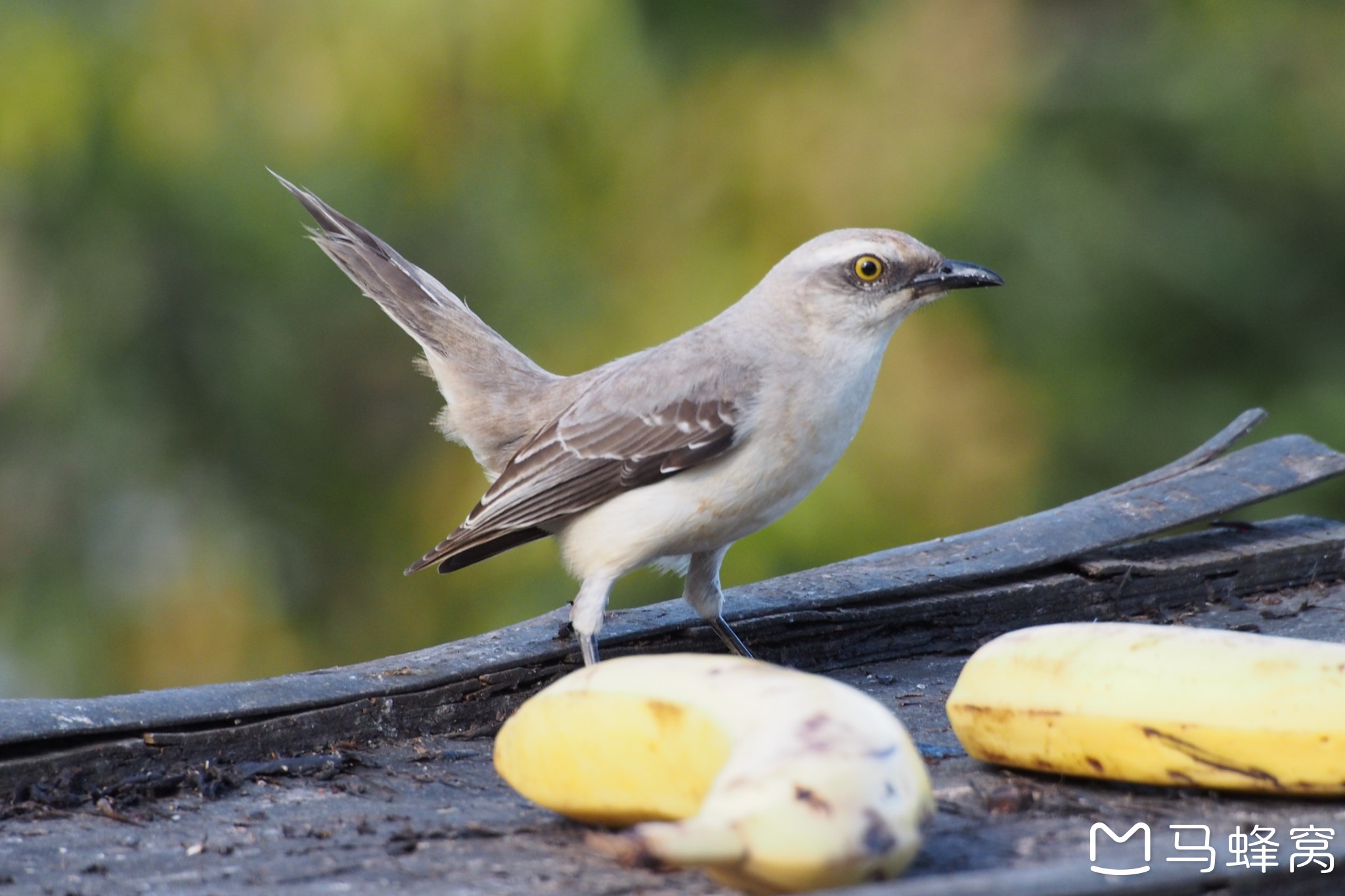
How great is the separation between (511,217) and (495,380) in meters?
3.58

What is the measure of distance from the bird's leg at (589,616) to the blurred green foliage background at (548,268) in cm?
351

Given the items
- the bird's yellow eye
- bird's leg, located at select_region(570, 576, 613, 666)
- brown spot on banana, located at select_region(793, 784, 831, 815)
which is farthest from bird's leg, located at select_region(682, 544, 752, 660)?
brown spot on banana, located at select_region(793, 784, 831, 815)

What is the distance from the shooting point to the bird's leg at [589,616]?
375 cm

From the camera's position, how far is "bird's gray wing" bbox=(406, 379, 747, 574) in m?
3.91

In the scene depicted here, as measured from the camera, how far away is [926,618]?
13.7 feet

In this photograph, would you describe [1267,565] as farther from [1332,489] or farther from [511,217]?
[511,217]

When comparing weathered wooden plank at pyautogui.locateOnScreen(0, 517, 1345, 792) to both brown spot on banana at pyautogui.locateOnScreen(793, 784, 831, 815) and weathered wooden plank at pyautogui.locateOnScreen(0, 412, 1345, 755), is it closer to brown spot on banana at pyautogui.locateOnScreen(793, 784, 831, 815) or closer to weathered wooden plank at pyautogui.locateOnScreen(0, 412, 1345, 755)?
weathered wooden plank at pyautogui.locateOnScreen(0, 412, 1345, 755)

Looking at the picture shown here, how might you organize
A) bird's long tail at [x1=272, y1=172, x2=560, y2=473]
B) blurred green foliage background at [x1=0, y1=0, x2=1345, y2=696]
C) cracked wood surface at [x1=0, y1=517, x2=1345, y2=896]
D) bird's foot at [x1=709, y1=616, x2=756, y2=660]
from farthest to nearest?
blurred green foliage background at [x1=0, y1=0, x2=1345, y2=696] → bird's long tail at [x1=272, y1=172, x2=560, y2=473] → bird's foot at [x1=709, y1=616, x2=756, y2=660] → cracked wood surface at [x1=0, y1=517, x2=1345, y2=896]

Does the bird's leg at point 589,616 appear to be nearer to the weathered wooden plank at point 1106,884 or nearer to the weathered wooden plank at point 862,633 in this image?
the weathered wooden plank at point 862,633

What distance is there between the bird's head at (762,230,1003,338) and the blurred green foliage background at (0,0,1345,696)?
3.38 meters

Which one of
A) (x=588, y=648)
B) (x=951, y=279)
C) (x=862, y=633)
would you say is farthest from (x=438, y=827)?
(x=951, y=279)

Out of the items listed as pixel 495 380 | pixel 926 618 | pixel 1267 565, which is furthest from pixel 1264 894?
pixel 495 380

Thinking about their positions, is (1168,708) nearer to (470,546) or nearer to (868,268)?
(868,268)

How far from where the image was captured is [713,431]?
12.7 ft
